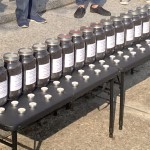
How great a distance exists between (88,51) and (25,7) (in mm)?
2849

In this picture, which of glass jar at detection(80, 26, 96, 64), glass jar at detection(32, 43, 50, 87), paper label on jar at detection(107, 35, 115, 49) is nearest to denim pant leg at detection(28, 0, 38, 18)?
paper label on jar at detection(107, 35, 115, 49)

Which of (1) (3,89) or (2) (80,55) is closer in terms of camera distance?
(1) (3,89)

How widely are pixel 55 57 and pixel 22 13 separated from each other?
3141mm

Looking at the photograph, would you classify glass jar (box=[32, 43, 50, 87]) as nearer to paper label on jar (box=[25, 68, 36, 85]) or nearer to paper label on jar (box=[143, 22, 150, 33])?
paper label on jar (box=[25, 68, 36, 85])

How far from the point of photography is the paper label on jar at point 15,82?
9.70ft

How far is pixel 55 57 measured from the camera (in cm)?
325

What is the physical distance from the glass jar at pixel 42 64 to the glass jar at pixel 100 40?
24.2 inches

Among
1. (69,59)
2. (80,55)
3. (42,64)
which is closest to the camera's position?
(42,64)

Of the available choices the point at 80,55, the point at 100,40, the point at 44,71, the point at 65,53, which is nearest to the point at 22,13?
the point at 100,40

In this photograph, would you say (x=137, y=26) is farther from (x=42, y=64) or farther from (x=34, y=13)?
(x=34, y=13)

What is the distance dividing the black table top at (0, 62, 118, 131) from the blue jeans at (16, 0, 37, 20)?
2.84m

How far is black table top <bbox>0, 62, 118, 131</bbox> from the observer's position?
275cm

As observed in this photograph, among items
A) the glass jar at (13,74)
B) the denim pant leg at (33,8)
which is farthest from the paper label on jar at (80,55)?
the denim pant leg at (33,8)

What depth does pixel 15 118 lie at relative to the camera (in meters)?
2.77
